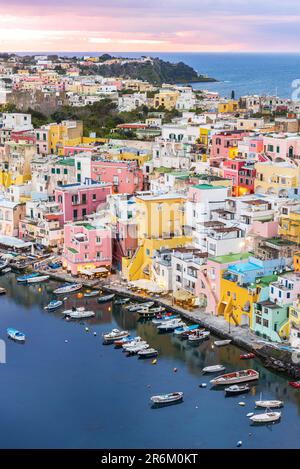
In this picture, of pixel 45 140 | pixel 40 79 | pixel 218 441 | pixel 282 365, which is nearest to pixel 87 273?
pixel 282 365

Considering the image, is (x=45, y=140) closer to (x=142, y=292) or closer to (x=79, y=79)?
(x=142, y=292)

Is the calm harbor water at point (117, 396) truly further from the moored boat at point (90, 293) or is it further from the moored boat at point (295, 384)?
the moored boat at point (90, 293)

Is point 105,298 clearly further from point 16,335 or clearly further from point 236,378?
point 236,378

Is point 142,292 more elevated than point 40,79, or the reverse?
point 40,79

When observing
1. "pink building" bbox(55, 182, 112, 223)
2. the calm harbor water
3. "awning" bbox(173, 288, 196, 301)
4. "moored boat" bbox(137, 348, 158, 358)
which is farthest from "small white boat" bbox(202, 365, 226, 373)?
"pink building" bbox(55, 182, 112, 223)

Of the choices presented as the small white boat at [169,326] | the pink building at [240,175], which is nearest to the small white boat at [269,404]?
the small white boat at [169,326]

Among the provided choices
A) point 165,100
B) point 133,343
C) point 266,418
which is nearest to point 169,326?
point 133,343
